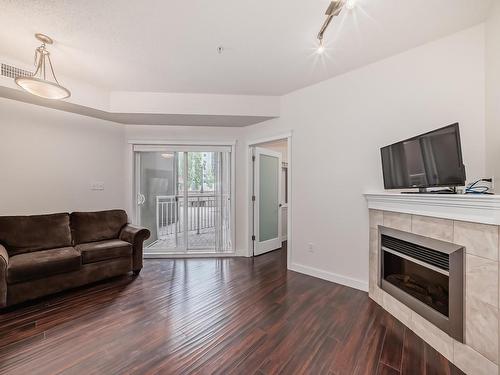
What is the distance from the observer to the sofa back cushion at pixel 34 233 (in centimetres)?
265

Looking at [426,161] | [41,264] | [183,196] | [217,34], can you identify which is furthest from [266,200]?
[41,264]

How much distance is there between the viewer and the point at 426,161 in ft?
6.15

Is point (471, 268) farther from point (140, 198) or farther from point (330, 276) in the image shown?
point (140, 198)

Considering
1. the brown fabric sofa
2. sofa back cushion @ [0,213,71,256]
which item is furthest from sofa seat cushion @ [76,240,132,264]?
sofa back cushion @ [0,213,71,256]

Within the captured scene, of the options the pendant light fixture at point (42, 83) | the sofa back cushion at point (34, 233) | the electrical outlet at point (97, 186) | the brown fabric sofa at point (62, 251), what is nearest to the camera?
the pendant light fixture at point (42, 83)

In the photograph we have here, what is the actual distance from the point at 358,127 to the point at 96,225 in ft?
13.3

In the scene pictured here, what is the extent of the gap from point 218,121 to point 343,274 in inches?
119

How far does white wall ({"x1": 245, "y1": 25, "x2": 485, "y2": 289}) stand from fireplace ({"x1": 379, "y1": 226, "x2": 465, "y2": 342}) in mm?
356

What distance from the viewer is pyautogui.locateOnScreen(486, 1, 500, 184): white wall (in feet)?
5.78

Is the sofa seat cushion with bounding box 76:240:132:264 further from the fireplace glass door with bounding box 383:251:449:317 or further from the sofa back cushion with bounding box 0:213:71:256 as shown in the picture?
the fireplace glass door with bounding box 383:251:449:317

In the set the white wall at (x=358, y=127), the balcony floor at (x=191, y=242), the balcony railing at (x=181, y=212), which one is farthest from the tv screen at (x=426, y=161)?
the balcony floor at (x=191, y=242)

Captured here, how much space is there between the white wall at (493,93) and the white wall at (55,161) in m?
4.87

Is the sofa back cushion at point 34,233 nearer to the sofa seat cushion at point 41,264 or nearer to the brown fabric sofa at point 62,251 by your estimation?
the brown fabric sofa at point 62,251

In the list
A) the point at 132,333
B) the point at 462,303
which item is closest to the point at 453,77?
the point at 462,303
